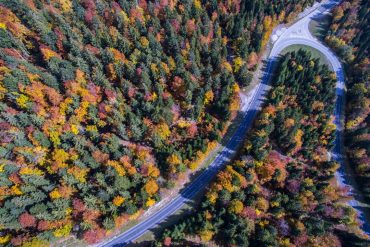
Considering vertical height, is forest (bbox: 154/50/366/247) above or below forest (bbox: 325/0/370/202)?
below

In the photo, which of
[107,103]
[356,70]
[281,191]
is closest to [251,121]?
[281,191]

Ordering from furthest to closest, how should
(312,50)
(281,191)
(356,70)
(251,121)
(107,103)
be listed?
(312,50), (356,70), (251,121), (107,103), (281,191)

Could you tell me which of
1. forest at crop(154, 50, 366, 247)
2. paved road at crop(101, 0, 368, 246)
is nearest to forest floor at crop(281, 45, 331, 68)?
paved road at crop(101, 0, 368, 246)

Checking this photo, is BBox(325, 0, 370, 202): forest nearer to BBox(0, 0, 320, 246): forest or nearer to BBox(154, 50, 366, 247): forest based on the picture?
BBox(154, 50, 366, 247): forest

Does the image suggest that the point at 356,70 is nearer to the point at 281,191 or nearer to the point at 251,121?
the point at 251,121

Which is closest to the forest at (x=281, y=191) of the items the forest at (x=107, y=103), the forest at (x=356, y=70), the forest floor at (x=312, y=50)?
the forest at (x=107, y=103)

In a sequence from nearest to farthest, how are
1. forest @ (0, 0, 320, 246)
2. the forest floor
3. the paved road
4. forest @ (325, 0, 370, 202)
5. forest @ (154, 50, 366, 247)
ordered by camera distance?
forest @ (154, 50, 366, 247) → forest @ (0, 0, 320, 246) → the paved road → forest @ (325, 0, 370, 202) → the forest floor
